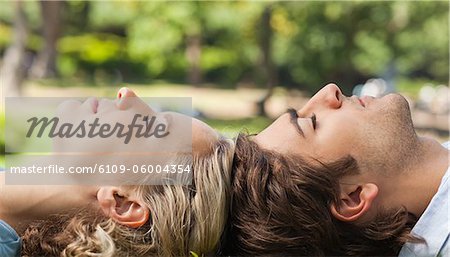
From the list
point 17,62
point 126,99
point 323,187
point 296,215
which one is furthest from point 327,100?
point 17,62

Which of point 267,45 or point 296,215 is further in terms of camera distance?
point 267,45

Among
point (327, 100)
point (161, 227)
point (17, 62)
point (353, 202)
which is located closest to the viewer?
point (161, 227)

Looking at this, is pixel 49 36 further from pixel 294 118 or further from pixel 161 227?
pixel 161 227

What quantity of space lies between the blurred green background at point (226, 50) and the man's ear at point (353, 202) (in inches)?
471

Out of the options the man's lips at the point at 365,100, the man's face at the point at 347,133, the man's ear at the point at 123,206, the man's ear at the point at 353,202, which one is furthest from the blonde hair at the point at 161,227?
the man's lips at the point at 365,100

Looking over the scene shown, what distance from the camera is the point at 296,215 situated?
232 centimetres

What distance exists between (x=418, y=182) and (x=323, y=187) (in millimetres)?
341

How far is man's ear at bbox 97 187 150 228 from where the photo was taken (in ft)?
7.47

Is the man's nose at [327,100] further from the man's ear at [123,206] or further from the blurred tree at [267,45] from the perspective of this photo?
the blurred tree at [267,45]

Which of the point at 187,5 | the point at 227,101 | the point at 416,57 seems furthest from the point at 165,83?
the point at 416,57

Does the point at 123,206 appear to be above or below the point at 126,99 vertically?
below

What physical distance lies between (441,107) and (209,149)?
1708 centimetres

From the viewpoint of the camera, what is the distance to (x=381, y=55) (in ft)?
67.6

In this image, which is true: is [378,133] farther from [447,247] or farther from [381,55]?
[381,55]
